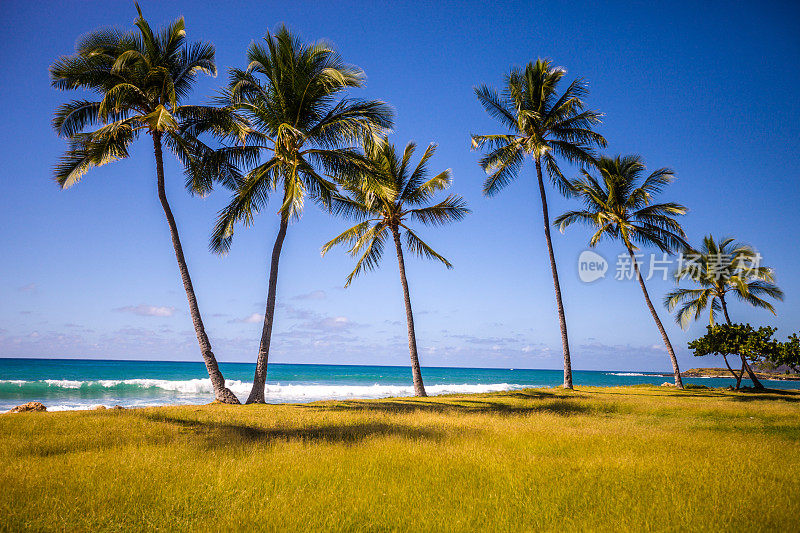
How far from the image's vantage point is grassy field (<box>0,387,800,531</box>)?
4.37 m

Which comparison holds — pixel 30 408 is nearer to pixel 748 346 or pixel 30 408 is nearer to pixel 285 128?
pixel 285 128

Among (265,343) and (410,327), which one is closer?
(265,343)

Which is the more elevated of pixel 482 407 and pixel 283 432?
pixel 283 432

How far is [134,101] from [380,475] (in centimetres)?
1498

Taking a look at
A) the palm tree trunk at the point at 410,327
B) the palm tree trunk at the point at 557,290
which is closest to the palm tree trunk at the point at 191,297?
the palm tree trunk at the point at 410,327

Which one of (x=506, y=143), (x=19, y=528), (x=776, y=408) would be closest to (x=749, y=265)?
(x=776, y=408)

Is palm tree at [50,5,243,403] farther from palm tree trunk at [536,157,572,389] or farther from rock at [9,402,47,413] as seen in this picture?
palm tree trunk at [536,157,572,389]

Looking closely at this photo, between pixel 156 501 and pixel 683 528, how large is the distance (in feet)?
18.6

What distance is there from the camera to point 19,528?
396 centimetres

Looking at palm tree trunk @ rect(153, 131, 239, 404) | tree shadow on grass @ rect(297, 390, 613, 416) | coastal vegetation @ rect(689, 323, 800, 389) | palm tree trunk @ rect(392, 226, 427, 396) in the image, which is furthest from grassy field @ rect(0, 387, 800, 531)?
coastal vegetation @ rect(689, 323, 800, 389)

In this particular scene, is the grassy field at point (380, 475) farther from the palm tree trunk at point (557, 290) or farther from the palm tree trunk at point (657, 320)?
the palm tree trunk at point (657, 320)

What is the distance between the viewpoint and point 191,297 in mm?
14383

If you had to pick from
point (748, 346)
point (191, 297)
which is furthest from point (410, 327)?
point (748, 346)

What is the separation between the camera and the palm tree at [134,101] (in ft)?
44.8
